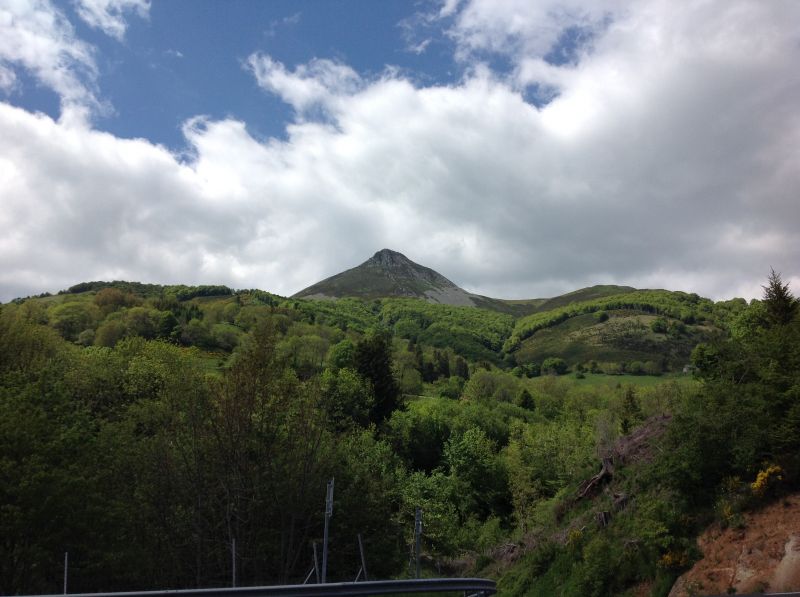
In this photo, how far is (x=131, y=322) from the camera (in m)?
99.4

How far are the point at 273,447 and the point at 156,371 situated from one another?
2704 centimetres

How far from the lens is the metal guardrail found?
470 centimetres

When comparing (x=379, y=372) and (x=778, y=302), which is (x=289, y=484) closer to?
(x=778, y=302)

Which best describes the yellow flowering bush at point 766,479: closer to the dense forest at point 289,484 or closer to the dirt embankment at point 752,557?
the dense forest at point 289,484

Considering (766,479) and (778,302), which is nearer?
(766,479)

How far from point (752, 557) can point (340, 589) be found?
14.1 metres

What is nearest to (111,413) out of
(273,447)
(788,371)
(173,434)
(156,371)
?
(156,371)

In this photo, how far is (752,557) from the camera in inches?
582

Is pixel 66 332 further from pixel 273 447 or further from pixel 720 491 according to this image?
pixel 720 491

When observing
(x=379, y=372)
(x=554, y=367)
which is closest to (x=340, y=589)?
(x=379, y=372)

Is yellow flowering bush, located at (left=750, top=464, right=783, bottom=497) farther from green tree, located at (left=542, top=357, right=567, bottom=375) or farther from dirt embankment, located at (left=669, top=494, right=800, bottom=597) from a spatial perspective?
green tree, located at (left=542, top=357, right=567, bottom=375)

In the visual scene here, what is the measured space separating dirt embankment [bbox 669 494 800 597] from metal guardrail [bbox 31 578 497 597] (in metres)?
10.4

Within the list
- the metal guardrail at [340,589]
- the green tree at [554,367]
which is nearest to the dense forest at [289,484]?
the metal guardrail at [340,589]

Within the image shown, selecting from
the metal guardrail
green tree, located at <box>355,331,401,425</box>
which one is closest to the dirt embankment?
the metal guardrail
